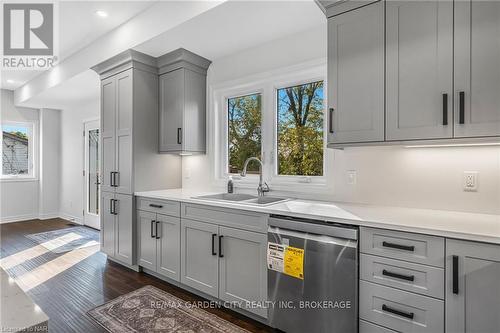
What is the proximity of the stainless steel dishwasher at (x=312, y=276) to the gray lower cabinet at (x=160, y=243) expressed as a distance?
115 cm

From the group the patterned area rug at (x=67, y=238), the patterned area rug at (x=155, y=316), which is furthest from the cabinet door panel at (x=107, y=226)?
the patterned area rug at (x=155, y=316)

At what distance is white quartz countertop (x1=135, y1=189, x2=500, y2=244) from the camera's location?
1.41 m

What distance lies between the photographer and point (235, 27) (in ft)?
8.43

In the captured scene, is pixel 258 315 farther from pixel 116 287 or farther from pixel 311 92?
pixel 311 92

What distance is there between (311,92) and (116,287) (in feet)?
9.24

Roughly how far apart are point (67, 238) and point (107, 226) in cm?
173

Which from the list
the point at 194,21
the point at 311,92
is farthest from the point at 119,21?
the point at 311,92

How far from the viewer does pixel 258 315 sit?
2.19m

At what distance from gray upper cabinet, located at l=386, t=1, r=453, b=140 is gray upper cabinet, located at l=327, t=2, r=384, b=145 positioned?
0.21 feet

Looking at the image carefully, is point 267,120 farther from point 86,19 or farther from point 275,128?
point 86,19

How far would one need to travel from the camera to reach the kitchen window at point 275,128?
268 centimetres

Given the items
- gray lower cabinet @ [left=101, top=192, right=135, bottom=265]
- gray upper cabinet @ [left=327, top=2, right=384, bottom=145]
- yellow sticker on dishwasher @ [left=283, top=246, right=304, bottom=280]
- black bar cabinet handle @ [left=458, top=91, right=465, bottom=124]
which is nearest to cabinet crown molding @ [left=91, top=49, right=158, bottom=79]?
gray lower cabinet @ [left=101, top=192, right=135, bottom=265]

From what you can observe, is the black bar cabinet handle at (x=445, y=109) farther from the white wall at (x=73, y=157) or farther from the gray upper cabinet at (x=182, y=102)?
the white wall at (x=73, y=157)

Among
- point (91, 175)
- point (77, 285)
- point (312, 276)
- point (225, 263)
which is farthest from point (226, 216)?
point (91, 175)
